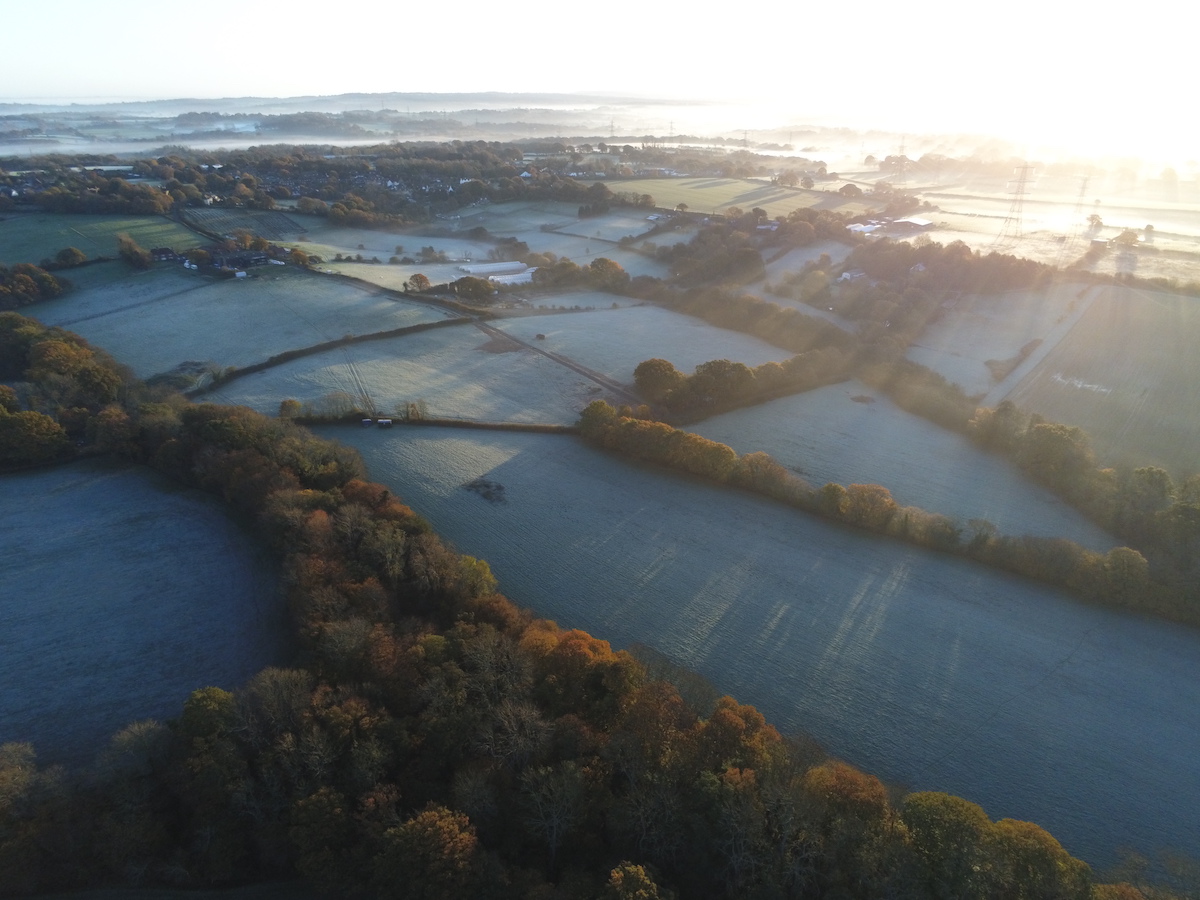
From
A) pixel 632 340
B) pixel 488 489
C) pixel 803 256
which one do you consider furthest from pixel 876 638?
pixel 803 256

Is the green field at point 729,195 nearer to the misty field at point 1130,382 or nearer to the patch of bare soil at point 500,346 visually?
the misty field at point 1130,382

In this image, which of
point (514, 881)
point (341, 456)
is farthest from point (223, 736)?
point (341, 456)

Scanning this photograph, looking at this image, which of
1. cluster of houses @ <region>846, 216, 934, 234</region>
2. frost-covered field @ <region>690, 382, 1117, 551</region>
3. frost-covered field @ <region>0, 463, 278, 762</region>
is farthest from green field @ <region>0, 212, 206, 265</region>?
cluster of houses @ <region>846, 216, 934, 234</region>

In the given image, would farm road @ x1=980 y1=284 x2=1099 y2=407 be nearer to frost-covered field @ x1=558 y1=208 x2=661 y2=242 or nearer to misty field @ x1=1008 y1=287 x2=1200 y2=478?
misty field @ x1=1008 y1=287 x2=1200 y2=478

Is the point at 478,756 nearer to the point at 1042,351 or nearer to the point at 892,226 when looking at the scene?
the point at 1042,351

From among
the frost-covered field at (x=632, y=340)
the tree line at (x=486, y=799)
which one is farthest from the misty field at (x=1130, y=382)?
the tree line at (x=486, y=799)

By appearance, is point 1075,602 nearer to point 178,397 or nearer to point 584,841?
point 584,841
